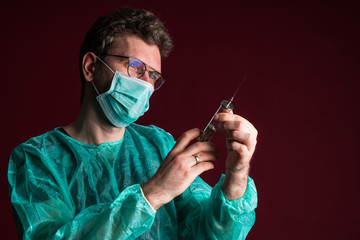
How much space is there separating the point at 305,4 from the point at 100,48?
1.39m

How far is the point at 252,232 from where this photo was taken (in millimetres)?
2275

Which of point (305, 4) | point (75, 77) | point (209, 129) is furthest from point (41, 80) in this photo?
point (305, 4)

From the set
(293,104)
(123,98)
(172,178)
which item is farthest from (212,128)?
(293,104)

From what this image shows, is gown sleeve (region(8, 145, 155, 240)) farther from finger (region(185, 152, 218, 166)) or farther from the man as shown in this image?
finger (region(185, 152, 218, 166))

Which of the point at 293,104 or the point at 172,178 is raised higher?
the point at 293,104

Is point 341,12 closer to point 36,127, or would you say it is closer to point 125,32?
point 125,32

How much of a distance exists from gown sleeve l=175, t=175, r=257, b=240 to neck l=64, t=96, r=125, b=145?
40 centimetres

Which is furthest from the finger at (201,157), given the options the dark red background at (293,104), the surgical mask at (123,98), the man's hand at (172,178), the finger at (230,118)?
the dark red background at (293,104)

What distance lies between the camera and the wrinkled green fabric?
1.08 m

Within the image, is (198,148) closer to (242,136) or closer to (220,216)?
(242,136)

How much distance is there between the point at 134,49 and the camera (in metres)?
1.42

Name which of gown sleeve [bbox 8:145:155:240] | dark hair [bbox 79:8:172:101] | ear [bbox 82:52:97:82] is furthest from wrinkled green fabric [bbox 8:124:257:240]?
dark hair [bbox 79:8:172:101]

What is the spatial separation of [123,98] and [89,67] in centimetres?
20

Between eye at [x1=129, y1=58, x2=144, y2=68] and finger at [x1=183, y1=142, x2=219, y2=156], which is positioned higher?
eye at [x1=129, y1=58, x2=144, y2=68]
